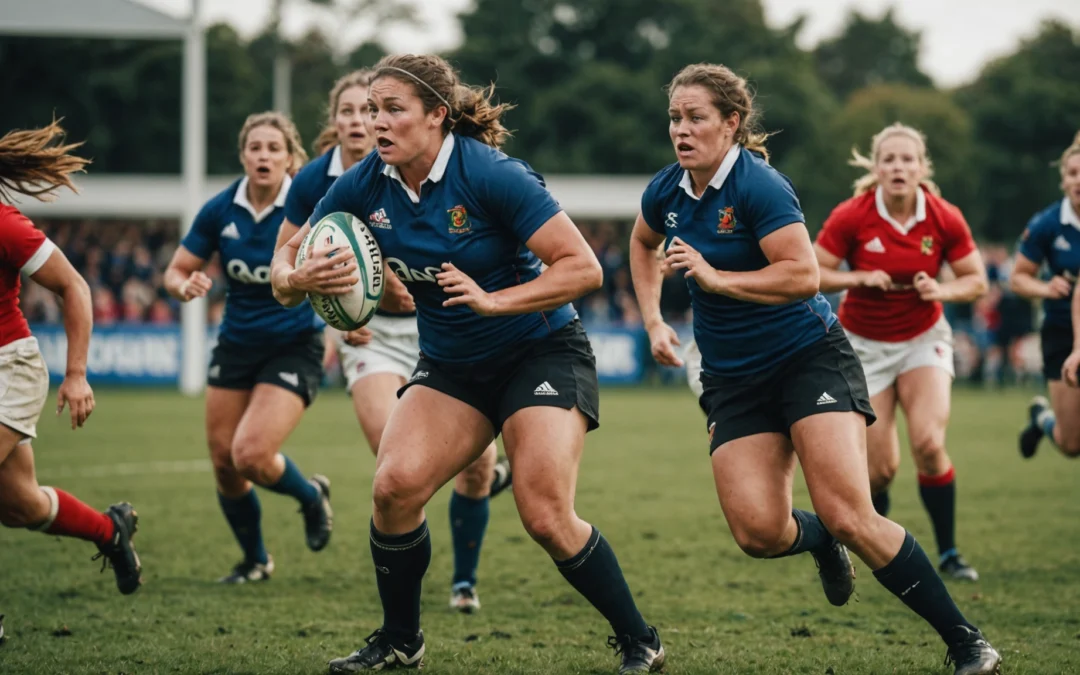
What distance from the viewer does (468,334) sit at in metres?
5.18

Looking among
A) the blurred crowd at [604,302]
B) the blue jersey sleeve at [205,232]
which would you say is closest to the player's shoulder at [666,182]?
the blue jersey sleeve at [205,232]

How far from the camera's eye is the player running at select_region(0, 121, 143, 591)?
17.9 feet

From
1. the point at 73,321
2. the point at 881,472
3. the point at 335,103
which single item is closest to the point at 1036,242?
the point at 881,472

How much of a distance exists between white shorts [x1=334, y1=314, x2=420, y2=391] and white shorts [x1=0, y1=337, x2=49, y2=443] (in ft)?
6.07

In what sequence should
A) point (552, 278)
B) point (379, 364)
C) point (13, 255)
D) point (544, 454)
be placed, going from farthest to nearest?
1. point (379, 364)
2. point (13, 255)
3. point (544, 454)
4. point (552, 278)

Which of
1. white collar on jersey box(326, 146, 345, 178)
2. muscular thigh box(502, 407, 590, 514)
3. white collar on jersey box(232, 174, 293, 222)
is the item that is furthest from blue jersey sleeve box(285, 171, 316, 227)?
muscular thigh box(502, 407, 590, 514)

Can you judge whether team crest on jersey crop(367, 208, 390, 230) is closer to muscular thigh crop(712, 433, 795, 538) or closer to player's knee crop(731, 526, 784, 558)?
muscular thigh crop(712, 433, 795, 538)

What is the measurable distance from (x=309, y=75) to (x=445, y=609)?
47255 millimetres

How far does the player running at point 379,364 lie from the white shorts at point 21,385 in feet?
4.92

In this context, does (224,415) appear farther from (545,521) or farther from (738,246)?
(738,246)

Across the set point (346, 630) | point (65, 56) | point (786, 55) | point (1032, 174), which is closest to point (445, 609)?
→ point (346, 630)

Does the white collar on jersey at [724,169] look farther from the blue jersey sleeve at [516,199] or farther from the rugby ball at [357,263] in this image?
the rugby ball at [357,263]

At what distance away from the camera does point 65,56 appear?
96.6 feet

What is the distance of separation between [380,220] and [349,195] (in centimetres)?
19
